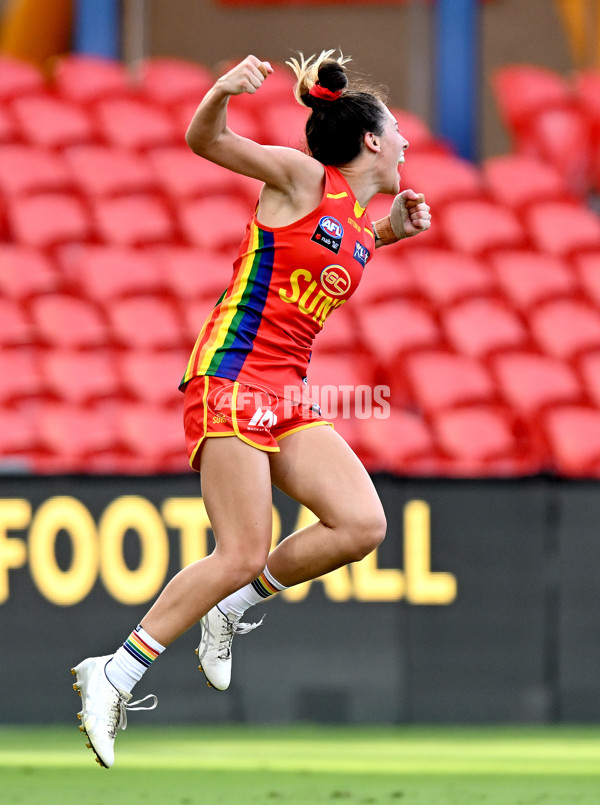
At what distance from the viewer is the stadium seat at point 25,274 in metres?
7.00

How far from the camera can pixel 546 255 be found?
719 centimetres

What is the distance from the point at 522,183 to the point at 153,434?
2881 millimetres

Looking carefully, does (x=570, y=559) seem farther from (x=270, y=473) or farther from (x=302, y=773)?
(x=270, y=473)

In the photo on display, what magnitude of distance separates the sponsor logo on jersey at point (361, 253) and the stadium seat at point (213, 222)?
384cm

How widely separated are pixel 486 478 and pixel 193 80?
3.81m

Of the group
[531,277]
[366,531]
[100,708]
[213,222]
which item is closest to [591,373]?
[531,277]

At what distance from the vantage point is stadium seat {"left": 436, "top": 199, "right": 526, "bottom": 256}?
720cm

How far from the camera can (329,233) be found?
3295mm

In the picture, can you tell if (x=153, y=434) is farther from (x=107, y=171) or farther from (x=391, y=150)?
(x=391, y=150)

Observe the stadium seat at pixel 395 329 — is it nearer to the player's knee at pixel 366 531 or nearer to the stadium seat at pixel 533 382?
the stadium seat at pixel 533 382

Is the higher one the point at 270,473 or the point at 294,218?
the point at 294,218

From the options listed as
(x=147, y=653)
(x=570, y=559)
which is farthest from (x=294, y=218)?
(x=570, y=559)

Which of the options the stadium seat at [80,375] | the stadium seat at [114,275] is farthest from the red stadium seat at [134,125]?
the stadium seat at [80,375]

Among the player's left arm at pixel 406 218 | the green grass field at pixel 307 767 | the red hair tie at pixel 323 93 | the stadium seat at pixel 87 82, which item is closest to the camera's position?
the red hair tie at pixel 323 93
